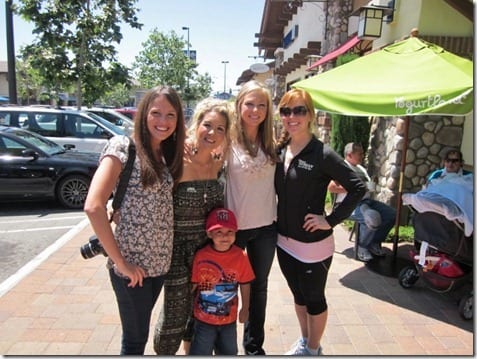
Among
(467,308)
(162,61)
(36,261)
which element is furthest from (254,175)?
(162,61)

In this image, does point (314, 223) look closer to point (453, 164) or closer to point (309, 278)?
point (309, 278)

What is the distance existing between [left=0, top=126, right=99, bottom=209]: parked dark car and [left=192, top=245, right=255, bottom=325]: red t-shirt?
516 cm

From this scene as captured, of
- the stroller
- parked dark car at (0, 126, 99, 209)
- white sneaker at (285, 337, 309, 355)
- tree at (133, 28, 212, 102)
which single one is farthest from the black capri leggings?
tree at (133, 28, 212, 102)

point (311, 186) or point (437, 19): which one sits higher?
point (437, 19)

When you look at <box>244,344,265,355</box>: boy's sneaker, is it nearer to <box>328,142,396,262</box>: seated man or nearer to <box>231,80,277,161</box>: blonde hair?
<box>231,80,277,161</box>: blonde hair

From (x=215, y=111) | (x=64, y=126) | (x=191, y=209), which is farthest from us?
(x=64, y=126)

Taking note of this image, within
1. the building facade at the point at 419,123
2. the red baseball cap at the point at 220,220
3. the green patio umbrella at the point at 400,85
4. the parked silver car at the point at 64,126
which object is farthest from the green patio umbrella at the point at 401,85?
the parked silver car at the point at 64,126

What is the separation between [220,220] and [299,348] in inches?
50.4

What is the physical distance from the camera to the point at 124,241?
6.48 ft

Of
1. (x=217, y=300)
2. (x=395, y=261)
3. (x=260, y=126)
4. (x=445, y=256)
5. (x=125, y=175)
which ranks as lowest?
(x=395, y=261)

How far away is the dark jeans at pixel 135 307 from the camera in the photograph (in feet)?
6.52

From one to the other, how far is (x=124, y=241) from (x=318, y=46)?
11334mm

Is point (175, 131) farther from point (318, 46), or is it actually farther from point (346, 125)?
point (318, 46)

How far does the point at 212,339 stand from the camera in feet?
7.75
